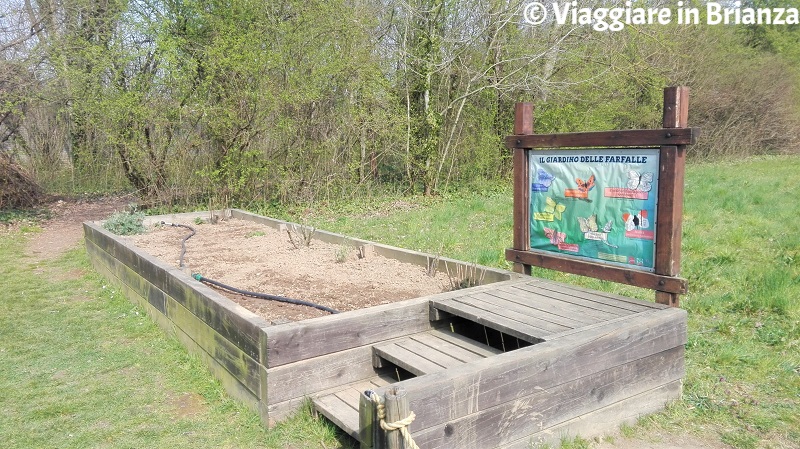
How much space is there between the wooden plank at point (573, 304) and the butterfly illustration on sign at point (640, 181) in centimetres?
80

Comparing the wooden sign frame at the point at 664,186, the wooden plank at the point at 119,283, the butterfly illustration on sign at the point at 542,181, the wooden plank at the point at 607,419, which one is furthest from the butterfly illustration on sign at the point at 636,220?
the wooden plank at the point at 119,283

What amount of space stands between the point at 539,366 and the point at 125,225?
6.76 metres

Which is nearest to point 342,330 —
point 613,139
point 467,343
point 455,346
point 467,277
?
point 455,346

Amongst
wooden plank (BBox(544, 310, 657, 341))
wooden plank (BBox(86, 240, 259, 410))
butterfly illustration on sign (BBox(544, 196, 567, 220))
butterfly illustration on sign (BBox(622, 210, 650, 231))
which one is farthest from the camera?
butterfly illustration on sign (BBox(544, 196, 567, 220))

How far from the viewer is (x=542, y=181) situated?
4.72 meters

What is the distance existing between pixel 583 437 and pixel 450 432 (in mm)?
962

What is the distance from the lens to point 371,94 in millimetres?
12578

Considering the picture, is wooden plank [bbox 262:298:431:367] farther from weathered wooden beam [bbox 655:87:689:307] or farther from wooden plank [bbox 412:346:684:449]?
weathered wooden beam [bbox 655:87:689:307]

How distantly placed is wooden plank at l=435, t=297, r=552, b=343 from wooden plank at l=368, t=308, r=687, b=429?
0.22 meters

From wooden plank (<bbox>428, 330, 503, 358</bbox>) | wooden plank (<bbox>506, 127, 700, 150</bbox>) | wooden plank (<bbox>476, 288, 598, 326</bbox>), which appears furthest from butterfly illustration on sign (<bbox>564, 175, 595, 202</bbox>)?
wooden plank (<bbox>428, 330, 503, 358</bbox>)

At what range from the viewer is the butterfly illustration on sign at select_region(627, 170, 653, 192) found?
3953 mm

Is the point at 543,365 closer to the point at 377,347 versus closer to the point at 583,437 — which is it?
the point at 583,437

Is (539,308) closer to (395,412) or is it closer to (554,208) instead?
(554,208)

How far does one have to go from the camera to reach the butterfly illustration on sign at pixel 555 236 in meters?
4.61
